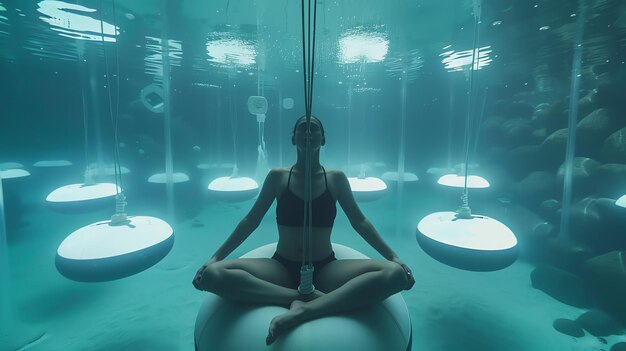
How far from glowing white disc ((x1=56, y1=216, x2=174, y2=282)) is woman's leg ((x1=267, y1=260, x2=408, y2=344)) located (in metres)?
1.81

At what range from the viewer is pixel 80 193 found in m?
4.74

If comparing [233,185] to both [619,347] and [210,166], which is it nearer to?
[619,347]

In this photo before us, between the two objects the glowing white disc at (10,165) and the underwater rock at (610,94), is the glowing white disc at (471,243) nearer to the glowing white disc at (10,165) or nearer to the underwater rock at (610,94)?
the underwater rock at (610,94)

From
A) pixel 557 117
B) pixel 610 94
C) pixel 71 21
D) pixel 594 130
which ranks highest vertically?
pixel 71 21

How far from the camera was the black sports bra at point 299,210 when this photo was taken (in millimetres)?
2396

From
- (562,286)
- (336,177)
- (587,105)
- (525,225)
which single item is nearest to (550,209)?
(525,225)

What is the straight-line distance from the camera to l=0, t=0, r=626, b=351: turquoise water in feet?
15.2

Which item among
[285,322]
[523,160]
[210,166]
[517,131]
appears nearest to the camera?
[285,322]

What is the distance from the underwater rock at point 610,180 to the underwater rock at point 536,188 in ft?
4.65

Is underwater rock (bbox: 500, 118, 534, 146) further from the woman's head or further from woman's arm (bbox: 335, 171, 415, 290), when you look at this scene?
the woman's head

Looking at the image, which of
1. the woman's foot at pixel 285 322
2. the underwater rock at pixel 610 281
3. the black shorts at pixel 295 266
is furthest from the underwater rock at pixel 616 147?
the woman's foot at pixel 285 322

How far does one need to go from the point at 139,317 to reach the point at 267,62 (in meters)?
11.9

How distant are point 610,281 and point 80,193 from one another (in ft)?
32.7

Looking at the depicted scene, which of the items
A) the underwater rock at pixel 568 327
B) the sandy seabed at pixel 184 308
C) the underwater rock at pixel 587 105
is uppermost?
the underwater rock at pixel 587 105
